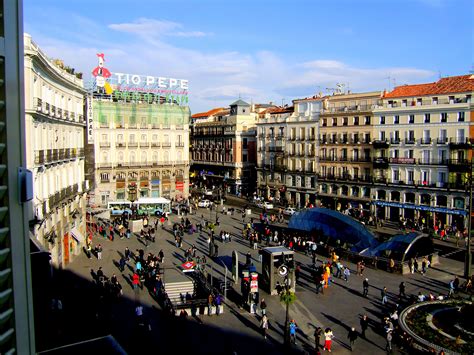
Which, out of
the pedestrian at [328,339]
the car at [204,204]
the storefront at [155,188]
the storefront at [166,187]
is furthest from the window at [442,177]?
the storefront at [155,188]

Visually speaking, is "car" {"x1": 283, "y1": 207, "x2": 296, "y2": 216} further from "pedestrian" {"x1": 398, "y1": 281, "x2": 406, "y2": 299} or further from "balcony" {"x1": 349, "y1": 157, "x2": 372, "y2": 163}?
"pedestrian" {"x1": 398, "y1": 281, "x2": 406, "y2": 299}

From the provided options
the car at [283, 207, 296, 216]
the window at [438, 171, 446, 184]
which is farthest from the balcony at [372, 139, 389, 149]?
the car at [283, 207, 296, 216]

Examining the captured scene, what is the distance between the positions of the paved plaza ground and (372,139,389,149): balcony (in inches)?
846

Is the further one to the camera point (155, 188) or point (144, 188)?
point (155, 188)

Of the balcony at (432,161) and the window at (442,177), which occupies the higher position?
the balcony at (432,161)

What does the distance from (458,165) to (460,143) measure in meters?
2.20

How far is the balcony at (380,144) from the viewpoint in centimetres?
5380

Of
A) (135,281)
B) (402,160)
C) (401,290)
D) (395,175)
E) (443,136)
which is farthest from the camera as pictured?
(395,175)

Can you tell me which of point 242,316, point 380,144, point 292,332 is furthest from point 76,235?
point 380,144

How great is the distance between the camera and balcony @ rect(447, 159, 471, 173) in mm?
46344

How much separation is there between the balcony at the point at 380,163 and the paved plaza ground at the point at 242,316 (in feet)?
67.7

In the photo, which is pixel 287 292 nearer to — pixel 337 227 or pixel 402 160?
pixel 337 227

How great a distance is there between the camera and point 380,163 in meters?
54.3

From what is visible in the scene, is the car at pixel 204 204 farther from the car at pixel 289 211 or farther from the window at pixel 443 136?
the window at pixel 443 136
